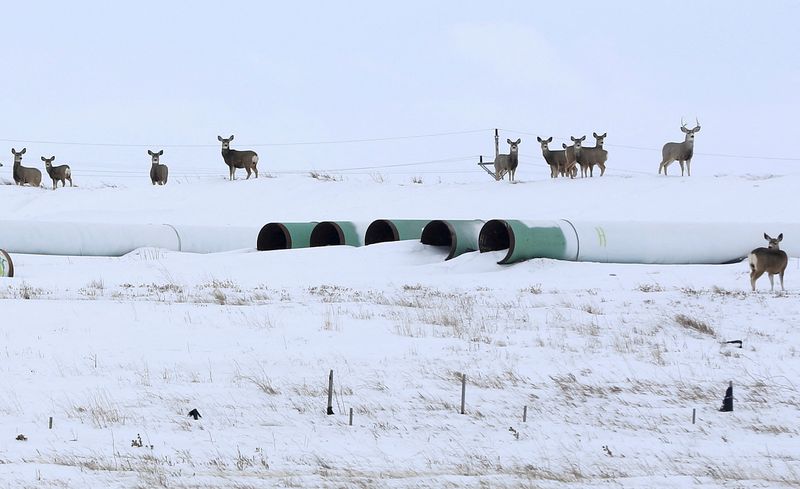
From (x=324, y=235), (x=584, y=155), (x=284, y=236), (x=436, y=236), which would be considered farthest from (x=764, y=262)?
(x=584, y=155)

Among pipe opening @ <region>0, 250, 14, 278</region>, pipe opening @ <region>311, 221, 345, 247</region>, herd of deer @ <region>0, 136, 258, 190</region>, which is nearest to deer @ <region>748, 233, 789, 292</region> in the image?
pipe opening @ <region>311, 221, 345, 247</region>

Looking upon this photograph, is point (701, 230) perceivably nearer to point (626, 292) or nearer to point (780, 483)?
point (626, 292)

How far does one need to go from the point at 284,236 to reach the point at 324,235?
0.95 meters

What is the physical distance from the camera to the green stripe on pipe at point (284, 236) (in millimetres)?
23152

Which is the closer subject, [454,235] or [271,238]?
[454,235]

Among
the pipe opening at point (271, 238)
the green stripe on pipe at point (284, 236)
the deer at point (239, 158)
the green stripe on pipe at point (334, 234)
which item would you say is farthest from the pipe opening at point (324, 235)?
the deer at point (239, 158)

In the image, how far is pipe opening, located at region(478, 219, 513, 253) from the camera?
20.3 meters

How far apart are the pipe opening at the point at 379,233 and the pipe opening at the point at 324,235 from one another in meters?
0.72

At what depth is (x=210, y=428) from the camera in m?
7.49

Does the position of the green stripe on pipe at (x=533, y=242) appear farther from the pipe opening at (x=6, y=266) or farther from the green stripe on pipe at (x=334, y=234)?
the pipe opening at (x=6, y=266)

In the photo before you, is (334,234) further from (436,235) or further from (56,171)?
(56,171)

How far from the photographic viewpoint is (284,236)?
23906 mm

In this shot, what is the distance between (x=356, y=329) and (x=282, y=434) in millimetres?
3993

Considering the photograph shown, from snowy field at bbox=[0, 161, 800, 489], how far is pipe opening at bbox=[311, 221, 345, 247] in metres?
4.69
